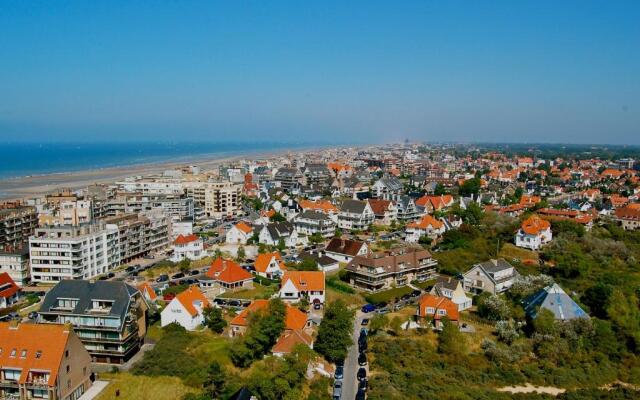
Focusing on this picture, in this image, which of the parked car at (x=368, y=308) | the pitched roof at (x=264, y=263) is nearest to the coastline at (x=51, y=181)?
the pitched roof at (x=264, y=263)

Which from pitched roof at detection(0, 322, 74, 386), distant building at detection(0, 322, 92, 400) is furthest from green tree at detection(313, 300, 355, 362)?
pitched roof at detection(0, 322, 74, 386)

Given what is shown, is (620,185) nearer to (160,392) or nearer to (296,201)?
(296,201)

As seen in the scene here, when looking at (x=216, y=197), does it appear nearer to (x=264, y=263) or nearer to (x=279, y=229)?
(x=279, y=229)

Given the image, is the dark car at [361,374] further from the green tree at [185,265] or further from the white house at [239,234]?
the white house at [239,234]

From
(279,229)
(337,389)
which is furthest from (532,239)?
(337,389)

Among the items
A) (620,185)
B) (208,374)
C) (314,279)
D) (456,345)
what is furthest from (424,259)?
(620,185)
